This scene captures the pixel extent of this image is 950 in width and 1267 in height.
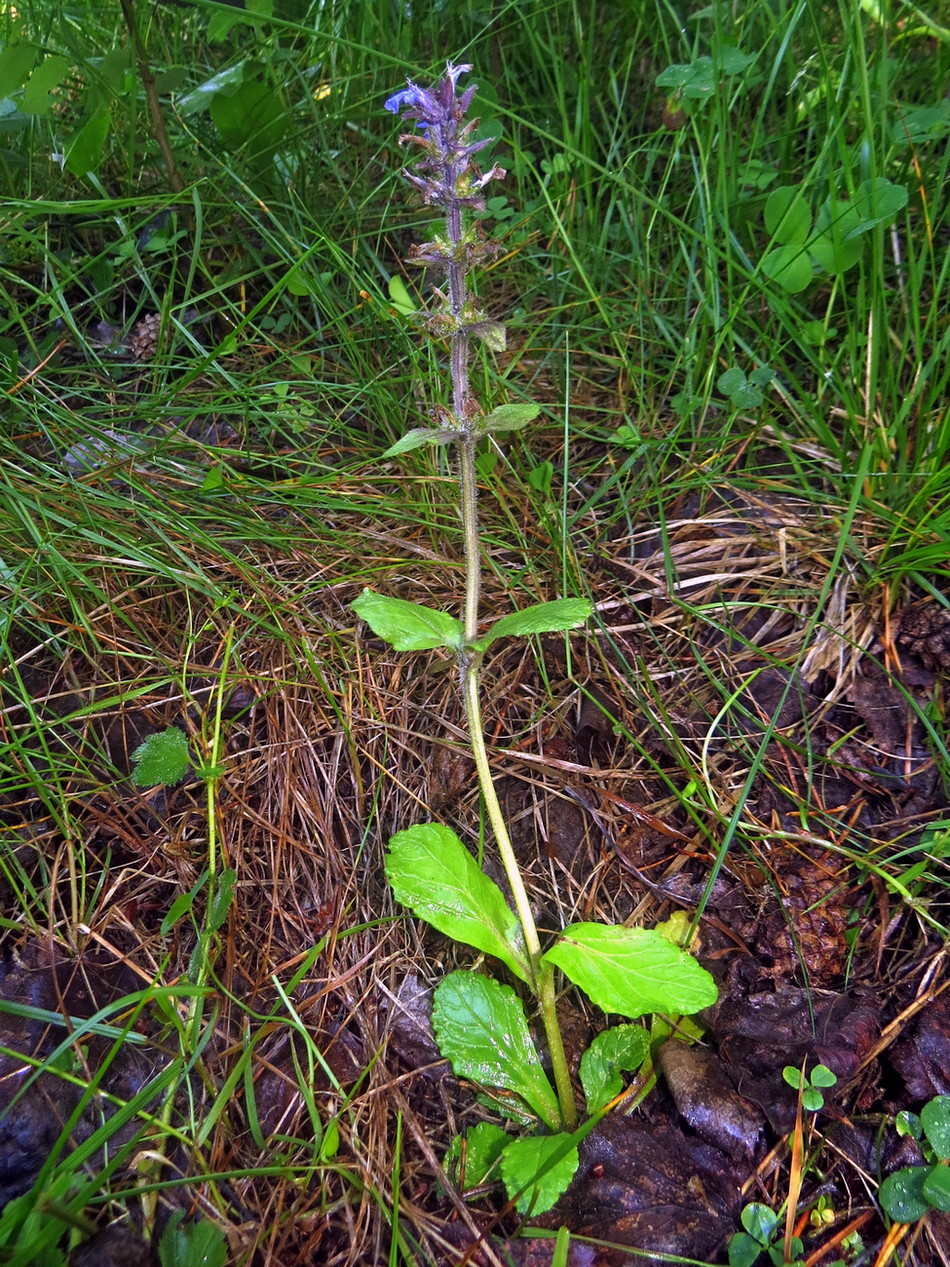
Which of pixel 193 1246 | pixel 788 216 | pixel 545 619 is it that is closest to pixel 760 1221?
pixel 193 1246

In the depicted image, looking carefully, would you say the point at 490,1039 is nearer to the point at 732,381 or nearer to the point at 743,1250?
the point at 743,1250

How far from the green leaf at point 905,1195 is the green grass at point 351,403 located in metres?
A: 0.52

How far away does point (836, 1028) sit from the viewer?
1.48 m

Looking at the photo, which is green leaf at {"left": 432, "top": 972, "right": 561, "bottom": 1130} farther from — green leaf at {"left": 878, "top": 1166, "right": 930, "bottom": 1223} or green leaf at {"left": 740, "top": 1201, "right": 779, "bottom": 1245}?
green leaf at {"left": 878, "top": 1166, "right": 930, "bottom": 1223}

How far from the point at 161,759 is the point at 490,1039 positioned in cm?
90

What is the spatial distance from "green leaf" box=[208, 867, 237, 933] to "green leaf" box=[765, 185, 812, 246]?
2111 mm

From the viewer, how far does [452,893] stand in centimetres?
A: 152

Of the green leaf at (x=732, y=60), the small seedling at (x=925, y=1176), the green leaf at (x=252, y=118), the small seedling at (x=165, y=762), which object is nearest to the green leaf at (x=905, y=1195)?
the small seedling at (x=925, y=1176)

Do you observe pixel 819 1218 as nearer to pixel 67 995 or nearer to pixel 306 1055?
pixel 306 1055

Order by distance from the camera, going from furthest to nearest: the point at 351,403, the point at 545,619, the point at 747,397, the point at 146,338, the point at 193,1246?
the point at 146,338 < the point at 351,403 < the point at 747,397 < the point at 545,619 < the point at 193,1246

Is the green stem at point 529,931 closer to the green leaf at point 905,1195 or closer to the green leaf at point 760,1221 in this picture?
the green leaf at point 760,1221

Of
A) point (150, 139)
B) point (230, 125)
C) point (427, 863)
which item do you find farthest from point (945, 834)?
point (150, 139)

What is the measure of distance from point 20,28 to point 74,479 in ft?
5.88

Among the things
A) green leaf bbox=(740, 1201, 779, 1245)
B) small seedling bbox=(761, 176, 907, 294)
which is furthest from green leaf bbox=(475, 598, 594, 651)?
small seedling bbox=(761, 176, 907, 294)
